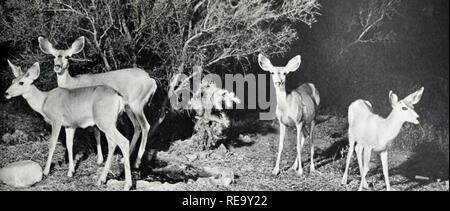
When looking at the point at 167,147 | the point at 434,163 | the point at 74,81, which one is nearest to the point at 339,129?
the point at 434,163

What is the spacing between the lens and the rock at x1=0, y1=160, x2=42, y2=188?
7844mm

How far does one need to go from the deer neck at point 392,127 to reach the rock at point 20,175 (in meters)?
5.26

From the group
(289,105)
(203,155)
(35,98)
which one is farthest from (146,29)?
(289,105)

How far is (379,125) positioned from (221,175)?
2.76 metres

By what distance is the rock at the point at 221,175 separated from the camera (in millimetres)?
8438

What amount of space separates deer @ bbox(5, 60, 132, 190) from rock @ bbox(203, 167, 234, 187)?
1.47 metres

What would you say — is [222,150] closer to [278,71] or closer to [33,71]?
[278,71]

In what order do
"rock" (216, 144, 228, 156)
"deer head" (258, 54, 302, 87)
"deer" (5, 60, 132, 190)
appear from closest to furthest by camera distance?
"deer" (5, 60, 132, 190), "deer head" (258, 54, 302, 87), "rock" (216, 144, 228, 156)

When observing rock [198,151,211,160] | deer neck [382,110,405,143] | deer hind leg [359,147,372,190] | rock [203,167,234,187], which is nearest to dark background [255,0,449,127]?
rock [198,151,211,160]

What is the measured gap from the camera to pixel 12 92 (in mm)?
8172

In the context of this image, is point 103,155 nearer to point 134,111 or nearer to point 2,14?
point 134,111

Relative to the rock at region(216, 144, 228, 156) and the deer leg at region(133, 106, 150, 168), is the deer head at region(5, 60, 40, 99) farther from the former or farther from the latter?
the rock at region(216, 144, 228, 156)

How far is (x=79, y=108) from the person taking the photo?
8062mm

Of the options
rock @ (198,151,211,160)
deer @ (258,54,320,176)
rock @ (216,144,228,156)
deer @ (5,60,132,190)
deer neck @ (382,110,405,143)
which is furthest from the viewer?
rock @ (216,144,228,156)
